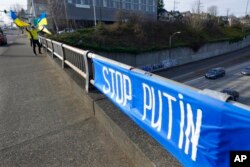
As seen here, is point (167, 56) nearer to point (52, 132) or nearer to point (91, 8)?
point (91, 8)

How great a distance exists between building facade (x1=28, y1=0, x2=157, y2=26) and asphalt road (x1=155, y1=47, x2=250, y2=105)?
63.7 ft

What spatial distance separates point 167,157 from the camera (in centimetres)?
211

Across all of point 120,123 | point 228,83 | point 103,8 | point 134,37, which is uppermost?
point 103,8

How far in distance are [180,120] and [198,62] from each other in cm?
4316

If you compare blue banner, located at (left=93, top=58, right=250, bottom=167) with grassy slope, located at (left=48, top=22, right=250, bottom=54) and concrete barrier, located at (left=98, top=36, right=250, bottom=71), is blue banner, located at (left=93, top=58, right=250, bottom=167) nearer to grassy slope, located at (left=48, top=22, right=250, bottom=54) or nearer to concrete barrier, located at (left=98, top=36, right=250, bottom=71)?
grassy slope, located at (left=48, top=22, right=250, bottom=54)

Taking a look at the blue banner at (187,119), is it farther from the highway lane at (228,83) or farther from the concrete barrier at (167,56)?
the concrete barrier at (167,56)

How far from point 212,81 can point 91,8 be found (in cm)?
4722

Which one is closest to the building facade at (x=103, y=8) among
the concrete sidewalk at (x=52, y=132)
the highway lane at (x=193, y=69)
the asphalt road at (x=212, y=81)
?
the highway lane at (x=193, y=69)

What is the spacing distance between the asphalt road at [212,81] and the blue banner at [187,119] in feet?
70.3

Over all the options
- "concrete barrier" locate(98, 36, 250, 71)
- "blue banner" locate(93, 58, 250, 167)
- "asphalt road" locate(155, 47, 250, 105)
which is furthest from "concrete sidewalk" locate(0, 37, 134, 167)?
"concrete barrier" locate(98, 36, 250, 71)

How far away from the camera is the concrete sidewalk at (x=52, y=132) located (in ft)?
8.87

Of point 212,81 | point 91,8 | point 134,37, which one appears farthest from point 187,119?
point 91,8

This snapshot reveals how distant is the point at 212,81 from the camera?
91.3 feet

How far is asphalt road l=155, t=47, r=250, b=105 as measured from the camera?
25141 mm
